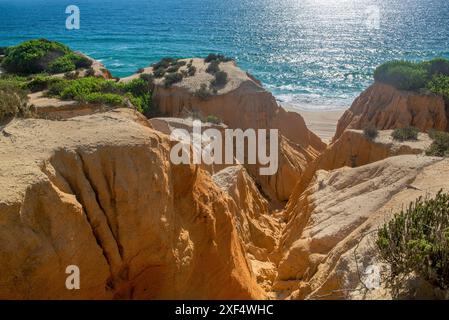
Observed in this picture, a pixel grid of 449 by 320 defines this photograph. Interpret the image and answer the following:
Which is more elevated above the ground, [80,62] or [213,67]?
[213,67]

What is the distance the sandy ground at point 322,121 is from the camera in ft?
117

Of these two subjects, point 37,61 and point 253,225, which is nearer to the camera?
point 253,225

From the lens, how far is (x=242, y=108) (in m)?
26.3

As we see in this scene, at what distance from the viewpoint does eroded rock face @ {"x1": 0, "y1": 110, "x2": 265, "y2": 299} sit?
237 inches

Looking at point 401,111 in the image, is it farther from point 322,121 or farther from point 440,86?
point 322,121

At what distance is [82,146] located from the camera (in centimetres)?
735

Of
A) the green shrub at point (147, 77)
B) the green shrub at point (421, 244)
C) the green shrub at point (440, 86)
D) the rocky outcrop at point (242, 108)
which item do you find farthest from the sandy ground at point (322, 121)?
the green shrub at point (421, 244)

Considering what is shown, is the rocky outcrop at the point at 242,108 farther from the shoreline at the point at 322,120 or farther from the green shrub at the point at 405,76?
the shoreline at the point at 322,120

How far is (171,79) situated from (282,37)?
55918 mm

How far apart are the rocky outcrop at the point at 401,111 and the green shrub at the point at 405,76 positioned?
44 centimetres

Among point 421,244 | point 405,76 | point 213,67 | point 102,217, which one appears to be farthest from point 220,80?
point 421,244

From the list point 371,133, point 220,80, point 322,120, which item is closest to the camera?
point 371,133

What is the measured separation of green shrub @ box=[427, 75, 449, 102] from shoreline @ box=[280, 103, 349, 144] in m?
9.24

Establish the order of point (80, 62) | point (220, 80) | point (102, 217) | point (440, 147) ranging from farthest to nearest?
point (80, 62) → point (220, 80) → point (440, 147) → point (102, 217)
